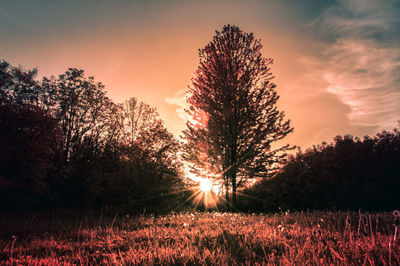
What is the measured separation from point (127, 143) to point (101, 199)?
9.90 m

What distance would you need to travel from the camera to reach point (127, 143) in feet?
75.0

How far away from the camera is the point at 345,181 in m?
13.5

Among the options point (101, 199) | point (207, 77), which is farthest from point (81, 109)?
point (207, 77)

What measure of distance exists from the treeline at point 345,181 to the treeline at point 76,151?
7212mm

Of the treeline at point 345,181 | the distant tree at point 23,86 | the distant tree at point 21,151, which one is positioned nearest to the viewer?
the distant tree at point 21,151

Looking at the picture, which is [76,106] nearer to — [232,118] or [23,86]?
[23,86]

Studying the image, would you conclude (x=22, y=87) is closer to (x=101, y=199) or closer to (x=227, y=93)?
(x=101, y=199)

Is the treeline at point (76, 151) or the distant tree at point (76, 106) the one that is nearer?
the treeline at point (76, 151)

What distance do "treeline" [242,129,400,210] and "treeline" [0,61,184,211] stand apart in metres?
7.21

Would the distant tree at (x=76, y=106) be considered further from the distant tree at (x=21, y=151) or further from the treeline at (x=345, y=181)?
the treeline at (x=345, y=181)

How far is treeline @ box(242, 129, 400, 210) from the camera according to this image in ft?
41.3

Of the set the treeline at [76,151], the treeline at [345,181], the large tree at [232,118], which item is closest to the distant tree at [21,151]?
the treeline at [76,151]

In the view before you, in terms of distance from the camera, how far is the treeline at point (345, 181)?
41.3ft

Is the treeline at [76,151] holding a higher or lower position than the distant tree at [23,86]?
lower
